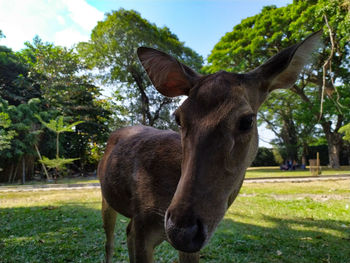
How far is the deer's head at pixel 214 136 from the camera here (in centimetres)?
130

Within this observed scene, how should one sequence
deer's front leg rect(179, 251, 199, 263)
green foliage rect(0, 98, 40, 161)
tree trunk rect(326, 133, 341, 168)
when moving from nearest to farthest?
deer's front leg rect(179, 251, 199, 263)
green foliage rect(0, 98, 40, 161)
tree trunk rect(326, 133, 341, 168)

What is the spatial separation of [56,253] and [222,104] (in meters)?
3.94

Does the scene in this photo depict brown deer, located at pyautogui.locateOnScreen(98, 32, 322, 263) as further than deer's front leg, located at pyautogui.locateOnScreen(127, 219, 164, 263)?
No

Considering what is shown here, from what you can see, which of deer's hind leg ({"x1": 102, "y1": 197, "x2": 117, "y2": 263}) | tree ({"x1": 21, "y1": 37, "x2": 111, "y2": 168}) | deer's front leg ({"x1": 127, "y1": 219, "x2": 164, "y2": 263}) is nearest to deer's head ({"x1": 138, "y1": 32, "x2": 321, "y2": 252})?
deer's front leg ({"x1": 127, "y1": 219, "x2": 164, "y2": 263})

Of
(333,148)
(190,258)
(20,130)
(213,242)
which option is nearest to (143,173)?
(190,258)

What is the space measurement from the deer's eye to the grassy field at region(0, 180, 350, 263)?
2848 mm

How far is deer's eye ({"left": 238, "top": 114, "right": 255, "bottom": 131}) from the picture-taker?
1.59m

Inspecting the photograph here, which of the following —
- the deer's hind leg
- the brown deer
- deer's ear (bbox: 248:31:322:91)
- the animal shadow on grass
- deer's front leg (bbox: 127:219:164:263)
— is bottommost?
the animal shadow on grass

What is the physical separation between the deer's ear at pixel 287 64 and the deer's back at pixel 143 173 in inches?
36.2

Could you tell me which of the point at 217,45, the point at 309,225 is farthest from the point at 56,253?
the point at 217,45

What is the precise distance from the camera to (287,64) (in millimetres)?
1791

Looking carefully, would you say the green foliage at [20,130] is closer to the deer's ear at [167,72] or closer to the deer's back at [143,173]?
the deer's back at [143,173]

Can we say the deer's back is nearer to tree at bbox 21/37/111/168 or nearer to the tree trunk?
tree at bbox 21/37/111/168

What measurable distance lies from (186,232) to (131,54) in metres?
25.0
